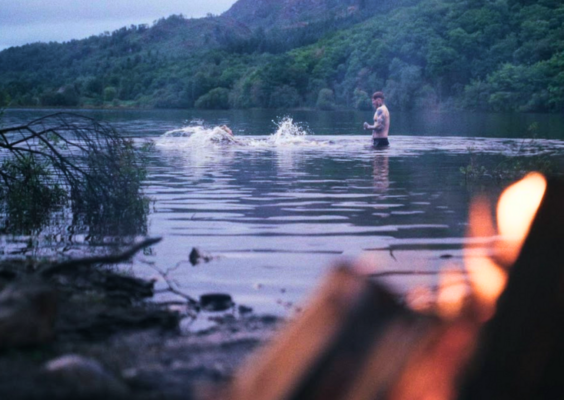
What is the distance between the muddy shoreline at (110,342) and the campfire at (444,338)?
170 cm

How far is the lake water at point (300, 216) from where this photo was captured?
29.6 feet

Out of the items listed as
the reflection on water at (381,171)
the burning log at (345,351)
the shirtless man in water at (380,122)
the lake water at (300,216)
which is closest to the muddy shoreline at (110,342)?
the lake water at (300,216)

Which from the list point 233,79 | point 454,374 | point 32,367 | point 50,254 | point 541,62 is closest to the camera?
point 454,374

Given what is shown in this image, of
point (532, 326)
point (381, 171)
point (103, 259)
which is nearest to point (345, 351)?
point (532, 326)

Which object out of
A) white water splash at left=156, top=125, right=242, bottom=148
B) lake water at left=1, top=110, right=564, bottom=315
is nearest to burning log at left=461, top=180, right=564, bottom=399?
lake water at left=1, top=110, right=564, bottom=315

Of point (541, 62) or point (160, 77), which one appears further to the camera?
point (160, 77)

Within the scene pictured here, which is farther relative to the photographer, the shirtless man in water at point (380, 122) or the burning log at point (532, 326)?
the shirtless man in water at point (380, 122)

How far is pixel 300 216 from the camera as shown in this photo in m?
13.5

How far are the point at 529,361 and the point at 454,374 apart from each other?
0.85ft

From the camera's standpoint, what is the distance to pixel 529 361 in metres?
2.66

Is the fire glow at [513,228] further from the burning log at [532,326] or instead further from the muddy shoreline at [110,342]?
the muddy shoreline at [110,342]

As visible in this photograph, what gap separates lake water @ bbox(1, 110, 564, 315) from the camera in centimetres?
902

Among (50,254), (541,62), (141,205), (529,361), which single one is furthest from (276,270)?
(541,62)

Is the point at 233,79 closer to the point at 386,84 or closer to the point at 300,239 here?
the point at 386,84
